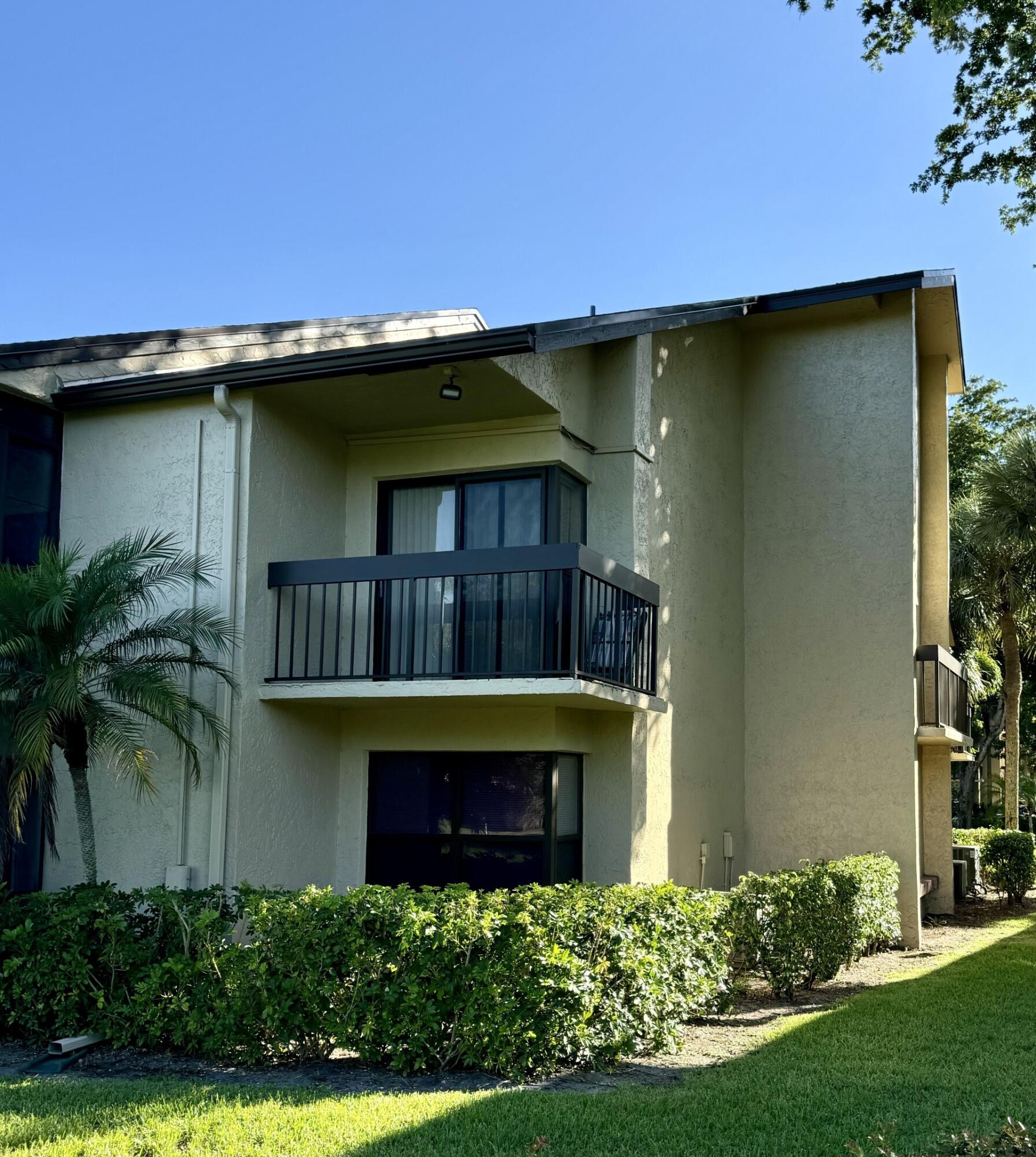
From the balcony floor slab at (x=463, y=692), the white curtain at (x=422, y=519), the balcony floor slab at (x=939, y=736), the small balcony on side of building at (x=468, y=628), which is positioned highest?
the white curtain at (x=422, y=519)

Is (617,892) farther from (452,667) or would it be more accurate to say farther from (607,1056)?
(452,667)

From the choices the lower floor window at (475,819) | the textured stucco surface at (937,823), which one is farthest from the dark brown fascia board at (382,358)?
the textured stucco surface at (937,823)

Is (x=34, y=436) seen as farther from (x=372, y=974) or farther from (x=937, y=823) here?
(x=937, y=823)

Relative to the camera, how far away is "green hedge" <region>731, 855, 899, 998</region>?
10617 millimetres

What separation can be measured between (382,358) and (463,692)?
9.81 feet

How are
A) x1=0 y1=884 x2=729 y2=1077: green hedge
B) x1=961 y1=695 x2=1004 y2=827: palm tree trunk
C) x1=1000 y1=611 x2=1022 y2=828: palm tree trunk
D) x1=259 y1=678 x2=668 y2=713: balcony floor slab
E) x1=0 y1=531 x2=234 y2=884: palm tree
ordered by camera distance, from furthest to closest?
x1=961 y1=695 x2=1004 y2=827: palm tree trunk < x1=1000 y1=611 x2=1022 y2=828: palm tree trunk < x1=259 y1=678 x2=668 y2=713: balcony floor slab < x1=0 y1=531 x2=234 y2=884: palm tree < x1=0 y1=884 x2=729 y2=1077: green hedge

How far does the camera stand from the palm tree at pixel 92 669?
8.97m

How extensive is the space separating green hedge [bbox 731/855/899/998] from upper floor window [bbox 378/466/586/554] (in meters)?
3.88

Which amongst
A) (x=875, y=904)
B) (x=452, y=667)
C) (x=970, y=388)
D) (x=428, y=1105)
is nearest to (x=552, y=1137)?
(x=428, y=1105)

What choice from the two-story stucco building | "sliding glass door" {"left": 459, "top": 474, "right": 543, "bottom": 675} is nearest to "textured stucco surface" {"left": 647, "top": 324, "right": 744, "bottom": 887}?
the two-story stucco building

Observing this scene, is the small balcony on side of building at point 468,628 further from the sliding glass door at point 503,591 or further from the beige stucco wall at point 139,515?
the beige stucco wall at point 139,515

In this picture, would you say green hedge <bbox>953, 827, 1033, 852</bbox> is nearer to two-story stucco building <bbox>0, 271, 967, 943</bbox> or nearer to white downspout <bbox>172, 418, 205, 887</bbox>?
two-story stucco building <bbox>0, 271, 967, 943</bbox>

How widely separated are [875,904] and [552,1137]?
704cm

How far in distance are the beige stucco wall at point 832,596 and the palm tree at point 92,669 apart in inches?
308
